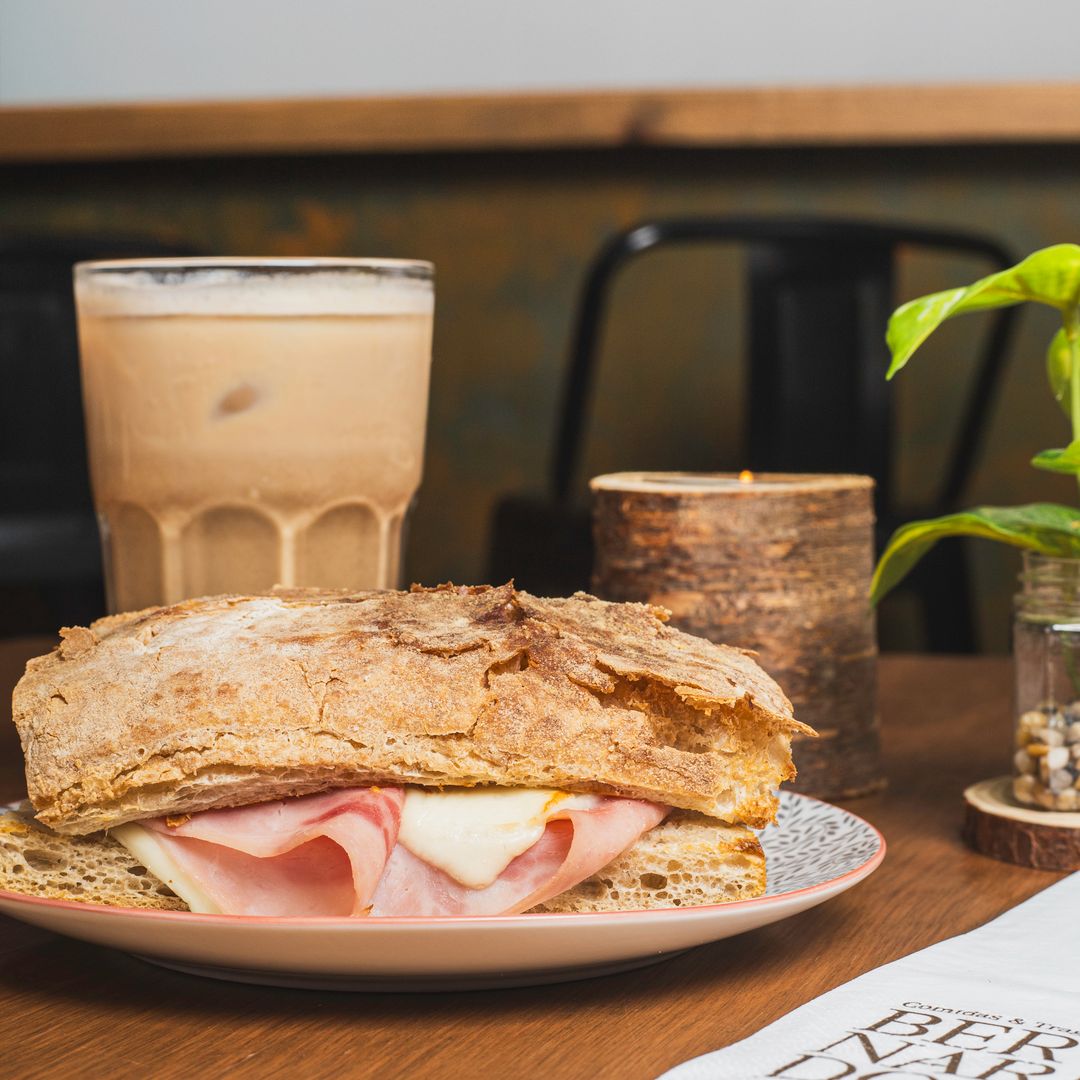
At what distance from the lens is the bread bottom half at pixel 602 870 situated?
0.56 metres

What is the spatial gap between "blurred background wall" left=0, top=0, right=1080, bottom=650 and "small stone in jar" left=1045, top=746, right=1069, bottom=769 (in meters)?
1.85

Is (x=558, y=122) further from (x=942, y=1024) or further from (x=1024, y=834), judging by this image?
(x=942, y=1024)

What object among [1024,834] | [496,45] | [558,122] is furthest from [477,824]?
[496,45]

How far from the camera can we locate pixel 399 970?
0.49 m

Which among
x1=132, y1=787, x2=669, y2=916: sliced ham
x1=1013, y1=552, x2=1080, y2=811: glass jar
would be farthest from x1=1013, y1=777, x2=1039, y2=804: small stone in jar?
x1=132, y1=787, x2=669, y2=916: sliced ham

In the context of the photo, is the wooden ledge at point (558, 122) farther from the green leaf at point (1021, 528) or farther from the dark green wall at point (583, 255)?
the green leaf at point (1021, 528)

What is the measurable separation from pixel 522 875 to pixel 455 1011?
0.19ft

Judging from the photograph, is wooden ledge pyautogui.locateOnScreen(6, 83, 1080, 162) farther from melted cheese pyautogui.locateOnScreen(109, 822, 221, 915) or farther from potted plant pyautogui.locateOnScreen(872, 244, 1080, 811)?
melted cheese pyautogui.locateOnScreen(109, 822, 221, 915)

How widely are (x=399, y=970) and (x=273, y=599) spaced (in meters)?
0.21

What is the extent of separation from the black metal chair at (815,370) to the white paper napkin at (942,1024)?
146 centimetres

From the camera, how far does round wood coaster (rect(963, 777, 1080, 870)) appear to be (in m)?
0.68

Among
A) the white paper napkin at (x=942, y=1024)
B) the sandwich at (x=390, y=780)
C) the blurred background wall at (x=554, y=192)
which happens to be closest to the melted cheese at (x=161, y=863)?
the sandwich at (x=390, y=780)

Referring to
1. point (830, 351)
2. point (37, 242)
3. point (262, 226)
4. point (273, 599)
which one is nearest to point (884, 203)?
point (830, 351)

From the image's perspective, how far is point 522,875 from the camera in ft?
1.81
